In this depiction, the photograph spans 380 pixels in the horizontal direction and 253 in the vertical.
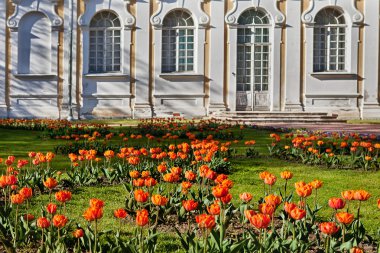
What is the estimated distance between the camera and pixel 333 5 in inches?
803

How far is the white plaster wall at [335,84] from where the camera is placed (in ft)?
Answer: 66.2

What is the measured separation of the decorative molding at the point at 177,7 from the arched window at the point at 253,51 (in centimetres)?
149

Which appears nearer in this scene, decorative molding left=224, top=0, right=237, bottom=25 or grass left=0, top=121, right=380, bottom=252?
grass left=0, top=121, right=380, bottom=252

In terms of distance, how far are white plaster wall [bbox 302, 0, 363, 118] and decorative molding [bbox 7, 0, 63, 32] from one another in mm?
9436

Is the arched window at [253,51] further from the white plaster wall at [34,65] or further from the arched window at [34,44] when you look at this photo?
the arched window at [34,44]

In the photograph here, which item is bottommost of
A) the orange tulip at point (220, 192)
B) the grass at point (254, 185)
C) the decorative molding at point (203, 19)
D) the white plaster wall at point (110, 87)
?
the grass at point (254, 185)

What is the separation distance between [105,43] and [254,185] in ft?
52.6

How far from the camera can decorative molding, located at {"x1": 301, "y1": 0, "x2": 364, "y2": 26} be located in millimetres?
20250

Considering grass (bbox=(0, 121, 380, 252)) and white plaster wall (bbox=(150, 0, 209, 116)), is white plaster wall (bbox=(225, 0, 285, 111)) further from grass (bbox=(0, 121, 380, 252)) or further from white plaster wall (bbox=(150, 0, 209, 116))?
grass (bbox=(0, 121, 380, 252))

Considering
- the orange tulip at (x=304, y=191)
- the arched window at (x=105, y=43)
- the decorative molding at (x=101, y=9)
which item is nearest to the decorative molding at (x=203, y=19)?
the decorative molding at (x=101, y=9)

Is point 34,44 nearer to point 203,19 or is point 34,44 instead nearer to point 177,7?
point 177,7

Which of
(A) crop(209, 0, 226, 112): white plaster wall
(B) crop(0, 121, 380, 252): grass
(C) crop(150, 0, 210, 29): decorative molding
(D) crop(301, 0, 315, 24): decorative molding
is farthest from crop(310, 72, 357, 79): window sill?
(B) crop(0, 121, 380, 252): grass

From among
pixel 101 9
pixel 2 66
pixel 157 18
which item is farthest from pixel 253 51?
pixel 2 66

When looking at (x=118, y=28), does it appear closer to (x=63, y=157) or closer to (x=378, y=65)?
(x=378, y=65)
